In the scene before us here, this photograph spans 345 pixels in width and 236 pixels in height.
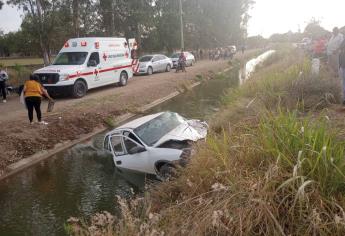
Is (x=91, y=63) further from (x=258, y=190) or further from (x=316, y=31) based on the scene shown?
(x=316, y=31)

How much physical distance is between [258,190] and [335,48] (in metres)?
12.3

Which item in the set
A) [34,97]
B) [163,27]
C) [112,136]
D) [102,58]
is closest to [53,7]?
[102,58]

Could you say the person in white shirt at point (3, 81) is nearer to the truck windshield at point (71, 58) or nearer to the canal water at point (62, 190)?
the truck windshield at point (71, 58)

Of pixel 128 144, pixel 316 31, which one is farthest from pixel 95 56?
pixel 316 31

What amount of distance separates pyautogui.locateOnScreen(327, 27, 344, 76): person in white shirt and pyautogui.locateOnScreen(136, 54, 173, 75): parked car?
58.6 feet

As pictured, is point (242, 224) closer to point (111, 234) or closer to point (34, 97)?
point (111, 234)

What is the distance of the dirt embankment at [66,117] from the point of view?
12.9 metres

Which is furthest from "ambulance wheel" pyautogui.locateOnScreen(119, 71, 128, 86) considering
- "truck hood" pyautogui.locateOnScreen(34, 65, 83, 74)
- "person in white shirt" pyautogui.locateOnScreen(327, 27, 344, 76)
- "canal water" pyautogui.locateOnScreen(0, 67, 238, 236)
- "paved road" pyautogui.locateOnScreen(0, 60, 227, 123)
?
"person in white shirt" pyautogui.locateOnScreen(327, 27, 344, 76)

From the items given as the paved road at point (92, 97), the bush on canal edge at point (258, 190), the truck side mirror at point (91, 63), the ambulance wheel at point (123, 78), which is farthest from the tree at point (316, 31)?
the bush on canal edge at point (258, 190)

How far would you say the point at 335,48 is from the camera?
15.3 m

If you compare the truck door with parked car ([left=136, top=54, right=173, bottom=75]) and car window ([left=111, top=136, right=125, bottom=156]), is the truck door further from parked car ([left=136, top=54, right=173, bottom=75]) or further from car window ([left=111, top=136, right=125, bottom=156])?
car window ([left=111, top=136, right=125, bottom=156])

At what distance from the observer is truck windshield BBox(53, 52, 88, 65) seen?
20.8 m

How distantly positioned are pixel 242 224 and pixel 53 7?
Result: 2622 centimetres

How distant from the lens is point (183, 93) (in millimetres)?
24812
